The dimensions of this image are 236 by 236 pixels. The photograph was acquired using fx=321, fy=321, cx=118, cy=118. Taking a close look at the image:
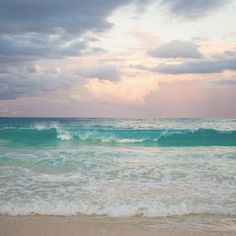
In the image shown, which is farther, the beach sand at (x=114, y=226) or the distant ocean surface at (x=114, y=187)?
the distant ocean surface at (x=114, y=187)

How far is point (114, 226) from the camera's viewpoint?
555 centimetres

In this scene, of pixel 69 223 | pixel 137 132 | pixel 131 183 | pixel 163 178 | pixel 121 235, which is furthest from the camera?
pixel 137 132

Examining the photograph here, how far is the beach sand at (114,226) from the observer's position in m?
5.22

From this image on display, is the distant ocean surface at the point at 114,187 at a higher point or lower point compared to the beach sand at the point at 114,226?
higher

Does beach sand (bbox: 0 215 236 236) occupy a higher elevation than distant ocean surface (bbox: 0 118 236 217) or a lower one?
lower

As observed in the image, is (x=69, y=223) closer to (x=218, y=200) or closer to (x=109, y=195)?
(x=109, y=195)

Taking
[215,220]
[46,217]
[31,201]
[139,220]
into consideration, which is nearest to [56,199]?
[31,201]

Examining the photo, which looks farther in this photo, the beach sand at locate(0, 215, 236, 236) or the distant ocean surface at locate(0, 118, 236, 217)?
the distant ocean surface at locate(0, 118, 236, 217)

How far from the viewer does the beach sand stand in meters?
5.22

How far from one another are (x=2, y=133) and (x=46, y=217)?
2620cm

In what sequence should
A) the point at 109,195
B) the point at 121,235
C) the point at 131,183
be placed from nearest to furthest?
the point at 121,235 < the point at 109,195 < the point at 131,183

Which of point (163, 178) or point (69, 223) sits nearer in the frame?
point (69, 223)

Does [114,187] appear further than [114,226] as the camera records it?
Yes

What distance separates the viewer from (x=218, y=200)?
7180 mm
